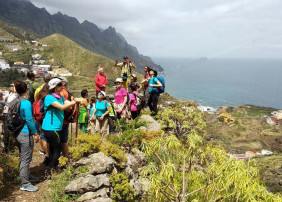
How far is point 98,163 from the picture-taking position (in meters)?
4.80

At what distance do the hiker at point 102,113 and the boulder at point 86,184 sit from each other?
7.49ft

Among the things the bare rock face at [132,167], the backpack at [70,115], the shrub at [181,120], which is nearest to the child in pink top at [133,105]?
the shrub at [181,120]

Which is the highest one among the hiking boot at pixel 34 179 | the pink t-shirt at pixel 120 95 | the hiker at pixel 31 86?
the hiker at pixel 31 86

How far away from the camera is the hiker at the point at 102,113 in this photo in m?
6.47

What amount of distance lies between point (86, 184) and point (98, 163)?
590 millimetres

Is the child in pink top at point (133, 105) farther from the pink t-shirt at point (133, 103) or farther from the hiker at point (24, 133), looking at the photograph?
the hiker at point (24, 133)

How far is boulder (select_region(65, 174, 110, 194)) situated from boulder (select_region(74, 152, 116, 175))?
0.20 meters

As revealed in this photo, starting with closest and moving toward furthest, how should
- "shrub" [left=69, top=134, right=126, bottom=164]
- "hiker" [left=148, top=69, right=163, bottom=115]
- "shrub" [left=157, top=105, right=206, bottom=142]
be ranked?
"shrub" [left=69, top=134, right=126, bottom=164] → "hiker" [left=148, top=69, right=163, bottom=115] → "shrub" [left=157, top=105, right=206, bottom=142]

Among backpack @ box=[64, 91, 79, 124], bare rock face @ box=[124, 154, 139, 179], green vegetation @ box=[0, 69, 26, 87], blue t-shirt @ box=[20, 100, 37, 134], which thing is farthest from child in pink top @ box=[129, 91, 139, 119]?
green vegetation @ box=[0, 69, 26, 87]

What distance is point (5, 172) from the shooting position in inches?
187

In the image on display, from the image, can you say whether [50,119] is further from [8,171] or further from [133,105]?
[133,105]

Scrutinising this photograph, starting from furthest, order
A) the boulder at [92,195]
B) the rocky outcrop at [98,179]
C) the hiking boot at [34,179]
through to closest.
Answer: the hiking boot at [34,179]
the rocky outcrop at [98,179]
the boulder at [92,195]

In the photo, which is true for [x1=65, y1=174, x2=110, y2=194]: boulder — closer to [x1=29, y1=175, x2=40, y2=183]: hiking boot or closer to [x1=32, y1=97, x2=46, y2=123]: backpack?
[x1=29, y1=175, x2=40, y2=183]: hiking boot

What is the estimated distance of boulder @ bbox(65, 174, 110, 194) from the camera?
4297mm
